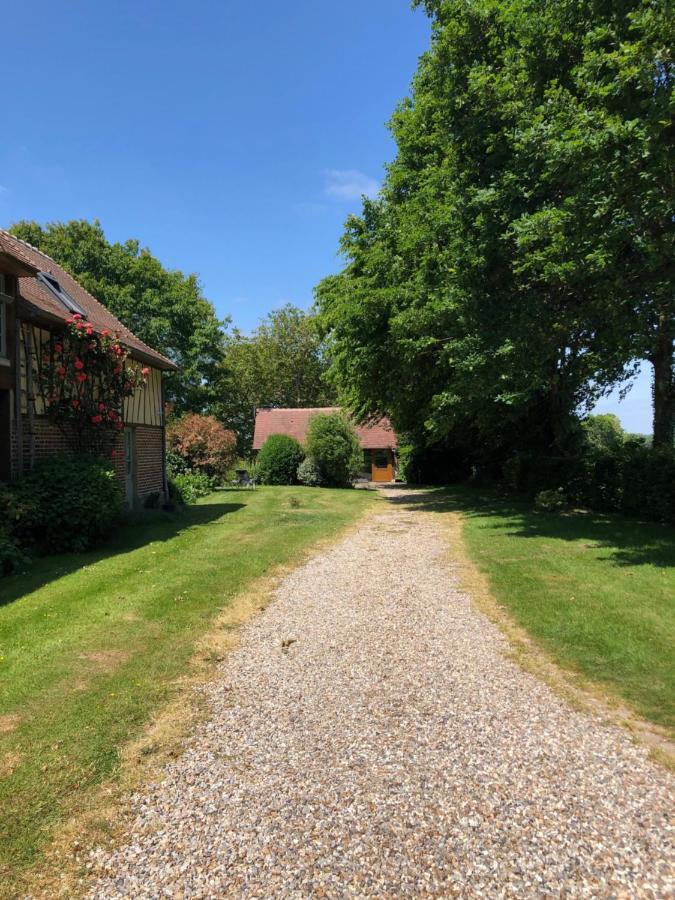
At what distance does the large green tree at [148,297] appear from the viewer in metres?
29.8

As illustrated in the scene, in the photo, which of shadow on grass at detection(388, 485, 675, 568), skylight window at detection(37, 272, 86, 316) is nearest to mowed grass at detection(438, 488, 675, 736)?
shadow on grass at detection(388, 485, 675, 568)

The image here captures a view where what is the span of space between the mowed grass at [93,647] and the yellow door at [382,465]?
2466cm

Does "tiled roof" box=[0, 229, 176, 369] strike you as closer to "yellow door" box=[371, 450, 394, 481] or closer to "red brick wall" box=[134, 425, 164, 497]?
"red brick wall" box=[134, 425, 164, 497]

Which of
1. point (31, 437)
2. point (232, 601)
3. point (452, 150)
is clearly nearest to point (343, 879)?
point (232, 601)

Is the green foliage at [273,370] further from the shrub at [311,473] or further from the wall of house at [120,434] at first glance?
the wall of house at [120,434]

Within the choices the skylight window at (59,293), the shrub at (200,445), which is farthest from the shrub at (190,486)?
the skylight window at (59,293)

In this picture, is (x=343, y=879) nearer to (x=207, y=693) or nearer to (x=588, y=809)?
(x=588, y=809)

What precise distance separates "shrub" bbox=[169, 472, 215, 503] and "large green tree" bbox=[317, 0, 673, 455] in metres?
7.26

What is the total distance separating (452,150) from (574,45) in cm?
342

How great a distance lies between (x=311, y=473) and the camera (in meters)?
25.5

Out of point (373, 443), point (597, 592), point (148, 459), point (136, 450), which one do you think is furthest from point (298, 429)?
point (597, 592)

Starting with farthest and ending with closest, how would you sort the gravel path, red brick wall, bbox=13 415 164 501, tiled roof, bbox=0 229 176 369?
red brick wall, bbox=13 415 164 501
tiled roof, bbox=0 229 176 369
the gravel path

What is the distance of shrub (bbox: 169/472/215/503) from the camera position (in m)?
17.8

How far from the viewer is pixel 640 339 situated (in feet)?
39.2
